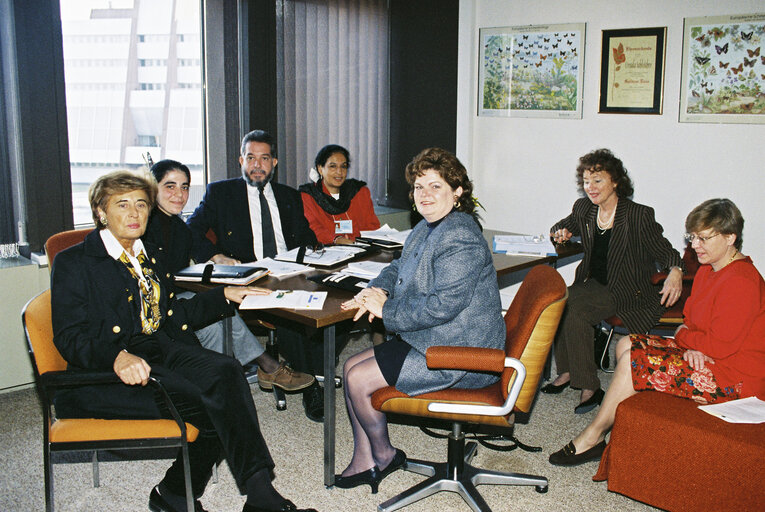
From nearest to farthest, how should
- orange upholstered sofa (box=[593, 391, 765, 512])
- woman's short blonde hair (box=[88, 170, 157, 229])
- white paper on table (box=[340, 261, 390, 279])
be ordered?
1. orange upholstered sofa (box=[593, 391, 765, 512])
2. woman's short blonde hair (box=[88, 170, 157, 229])
3. white paper on table (box=[340, 261, 390, 279])

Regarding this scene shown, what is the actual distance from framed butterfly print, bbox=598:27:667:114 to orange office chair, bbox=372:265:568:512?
2.39 m

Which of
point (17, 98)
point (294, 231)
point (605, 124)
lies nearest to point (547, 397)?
point (294, 231)

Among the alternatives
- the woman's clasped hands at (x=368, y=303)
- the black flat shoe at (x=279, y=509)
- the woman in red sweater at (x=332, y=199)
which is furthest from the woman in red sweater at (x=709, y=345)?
the woman in red sweater at (x=332, y=199)

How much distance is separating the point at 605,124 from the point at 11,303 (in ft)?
12.3

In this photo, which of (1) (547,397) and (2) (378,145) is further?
(2) (378,145)

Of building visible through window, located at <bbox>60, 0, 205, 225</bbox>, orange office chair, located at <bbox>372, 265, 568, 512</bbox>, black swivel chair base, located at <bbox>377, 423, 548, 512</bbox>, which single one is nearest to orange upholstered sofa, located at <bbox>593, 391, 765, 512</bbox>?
black swivel chair base, located at <bbox>377, 423, 548, 512</bbox>

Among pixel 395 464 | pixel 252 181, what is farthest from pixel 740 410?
pixel 252 181

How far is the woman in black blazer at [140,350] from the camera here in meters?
2.33

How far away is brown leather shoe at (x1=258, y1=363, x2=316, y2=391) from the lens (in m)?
3.52

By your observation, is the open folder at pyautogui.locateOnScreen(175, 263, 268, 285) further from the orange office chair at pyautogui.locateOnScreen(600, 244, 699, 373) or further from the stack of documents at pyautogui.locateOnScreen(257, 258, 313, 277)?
the orange office chair at pyautogui.locateOnScreen(600, 244, 699, 373)

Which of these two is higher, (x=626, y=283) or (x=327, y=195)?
(x=327, y=195)

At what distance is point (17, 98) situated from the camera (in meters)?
3.66

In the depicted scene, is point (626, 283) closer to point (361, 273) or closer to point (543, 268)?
point (543, 268)

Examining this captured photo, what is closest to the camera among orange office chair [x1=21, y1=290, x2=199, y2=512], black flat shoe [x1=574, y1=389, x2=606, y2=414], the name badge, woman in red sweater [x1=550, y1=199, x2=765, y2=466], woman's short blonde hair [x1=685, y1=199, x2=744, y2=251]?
orange office chair [x1=21, y1=290, x2=199, y2=512]
